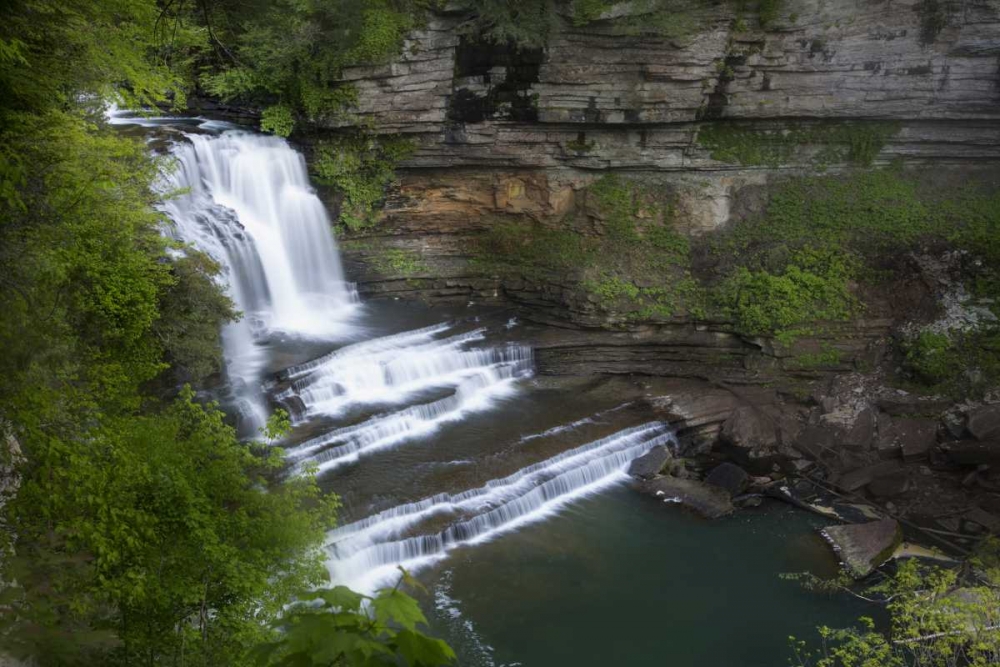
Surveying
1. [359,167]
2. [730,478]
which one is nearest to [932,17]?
[730,478]

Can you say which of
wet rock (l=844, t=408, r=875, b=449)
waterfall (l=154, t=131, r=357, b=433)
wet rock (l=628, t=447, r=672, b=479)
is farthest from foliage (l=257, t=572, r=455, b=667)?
wet rock (l=844, t=408, r=875, b=449)

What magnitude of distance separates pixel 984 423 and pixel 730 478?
536cm

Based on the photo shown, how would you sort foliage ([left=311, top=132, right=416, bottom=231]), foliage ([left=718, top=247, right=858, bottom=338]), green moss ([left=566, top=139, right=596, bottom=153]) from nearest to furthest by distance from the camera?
foliage ([left=718, top=247, right=858, bottom=338]) → green moss ([left=566, top=139, right=596, bottom=153]) → foliage ([left=311, top=132, right=416, bottom=231])

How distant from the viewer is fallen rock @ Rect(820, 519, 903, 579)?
42.4 feet

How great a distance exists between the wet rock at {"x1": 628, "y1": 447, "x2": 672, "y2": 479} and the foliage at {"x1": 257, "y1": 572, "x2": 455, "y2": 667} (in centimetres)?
1287

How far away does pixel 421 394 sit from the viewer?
53.1ft

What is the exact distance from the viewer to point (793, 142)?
64.2 ft

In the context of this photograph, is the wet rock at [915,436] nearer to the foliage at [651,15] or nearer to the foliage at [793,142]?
the foliage at [793,142]

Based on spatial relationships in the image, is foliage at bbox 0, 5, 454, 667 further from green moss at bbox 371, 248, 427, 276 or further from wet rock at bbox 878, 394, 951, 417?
wet rock at bbox 878, 394, 951, 417

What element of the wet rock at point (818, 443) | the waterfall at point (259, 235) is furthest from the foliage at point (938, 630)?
the waterfall at point (259, 235)

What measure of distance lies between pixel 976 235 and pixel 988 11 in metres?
5.06

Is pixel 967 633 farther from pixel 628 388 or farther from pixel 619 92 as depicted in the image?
pixel 619 92

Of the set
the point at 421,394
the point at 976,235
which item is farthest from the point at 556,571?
the point at 976,235

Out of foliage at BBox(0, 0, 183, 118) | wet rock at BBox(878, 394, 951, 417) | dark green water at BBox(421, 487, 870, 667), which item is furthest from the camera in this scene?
wet rock at BBox(878, 394, 951, 417)
